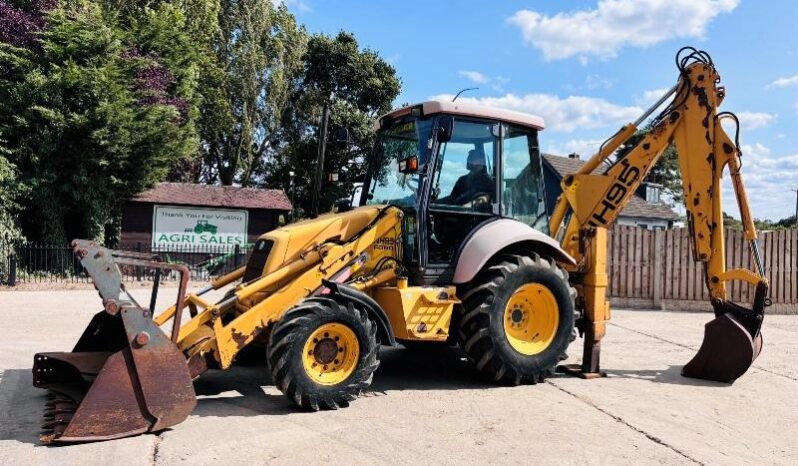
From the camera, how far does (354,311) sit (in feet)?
17.2

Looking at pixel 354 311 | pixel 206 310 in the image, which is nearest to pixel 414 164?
pixel 354 311

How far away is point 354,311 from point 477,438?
56.8 inches

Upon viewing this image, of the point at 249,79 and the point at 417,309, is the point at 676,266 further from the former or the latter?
the point at 249,79

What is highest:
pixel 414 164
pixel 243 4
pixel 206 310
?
pixel 243 4

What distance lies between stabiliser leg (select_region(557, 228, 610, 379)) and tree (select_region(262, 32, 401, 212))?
1909 centimetres

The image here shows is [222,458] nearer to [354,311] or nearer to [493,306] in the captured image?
[354,311]

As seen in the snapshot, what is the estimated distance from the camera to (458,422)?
197 inches

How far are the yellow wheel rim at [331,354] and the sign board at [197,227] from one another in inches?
683

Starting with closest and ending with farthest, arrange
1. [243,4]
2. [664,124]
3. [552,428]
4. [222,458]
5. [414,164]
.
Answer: [222,458], [552,428], [414,164], [664,124], [243,4]

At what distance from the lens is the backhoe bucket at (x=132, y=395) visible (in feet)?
13.9

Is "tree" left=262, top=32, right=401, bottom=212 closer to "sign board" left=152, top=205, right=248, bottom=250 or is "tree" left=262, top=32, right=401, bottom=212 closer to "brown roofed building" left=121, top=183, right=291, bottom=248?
"brown roofed building" left=121, top=183, right=291, bottom=248

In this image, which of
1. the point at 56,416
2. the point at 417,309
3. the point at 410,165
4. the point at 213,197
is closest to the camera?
the point at 56,416

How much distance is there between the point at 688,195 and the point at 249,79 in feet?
77.9

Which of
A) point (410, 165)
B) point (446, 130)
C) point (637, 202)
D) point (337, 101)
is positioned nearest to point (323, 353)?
point (410, 165)
